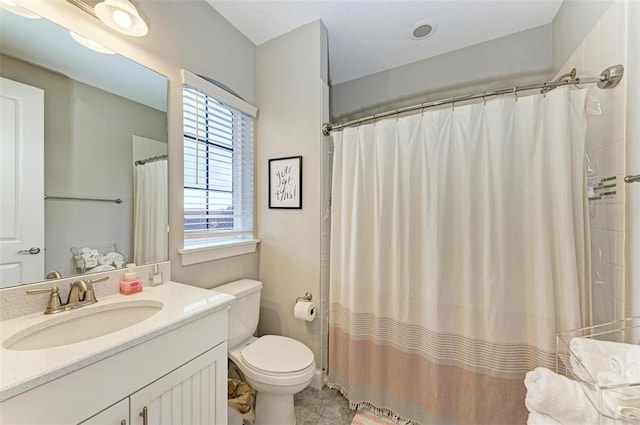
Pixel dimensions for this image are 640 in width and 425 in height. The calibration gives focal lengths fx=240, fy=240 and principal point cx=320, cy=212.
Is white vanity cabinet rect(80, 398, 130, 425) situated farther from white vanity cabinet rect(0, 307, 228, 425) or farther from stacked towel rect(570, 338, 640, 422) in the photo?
stacked towel rect(570, 338, 640, 422)

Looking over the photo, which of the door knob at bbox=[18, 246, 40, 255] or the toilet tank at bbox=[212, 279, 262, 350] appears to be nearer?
the door knob at bbox=[18, 246, 40, 255]

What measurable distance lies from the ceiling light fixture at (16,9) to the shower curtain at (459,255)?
1496 mm

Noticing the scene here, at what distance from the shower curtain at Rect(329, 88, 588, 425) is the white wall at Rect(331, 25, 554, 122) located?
84cm

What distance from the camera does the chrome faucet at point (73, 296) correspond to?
917 millimetres

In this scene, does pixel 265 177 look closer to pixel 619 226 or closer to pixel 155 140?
pixel 155 140

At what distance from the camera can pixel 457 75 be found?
1.95 m

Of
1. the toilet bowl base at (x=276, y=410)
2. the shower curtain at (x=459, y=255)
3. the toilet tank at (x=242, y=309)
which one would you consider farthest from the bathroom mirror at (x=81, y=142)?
the shower curtain at (x=459, y=255)

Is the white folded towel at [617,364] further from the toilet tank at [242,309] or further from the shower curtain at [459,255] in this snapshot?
the toilet tank at [242,309]

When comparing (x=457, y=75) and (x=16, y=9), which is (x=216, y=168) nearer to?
(x=16, y=9)

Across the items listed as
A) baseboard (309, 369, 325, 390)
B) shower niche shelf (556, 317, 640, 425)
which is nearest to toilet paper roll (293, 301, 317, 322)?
baseboard (309, 369, 325, 390)

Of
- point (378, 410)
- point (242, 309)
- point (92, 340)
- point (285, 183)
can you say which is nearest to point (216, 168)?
point (285, 183)

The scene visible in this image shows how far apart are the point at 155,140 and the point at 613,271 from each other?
227 cm

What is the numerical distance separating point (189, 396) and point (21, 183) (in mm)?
1029

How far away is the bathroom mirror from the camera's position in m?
0.91
